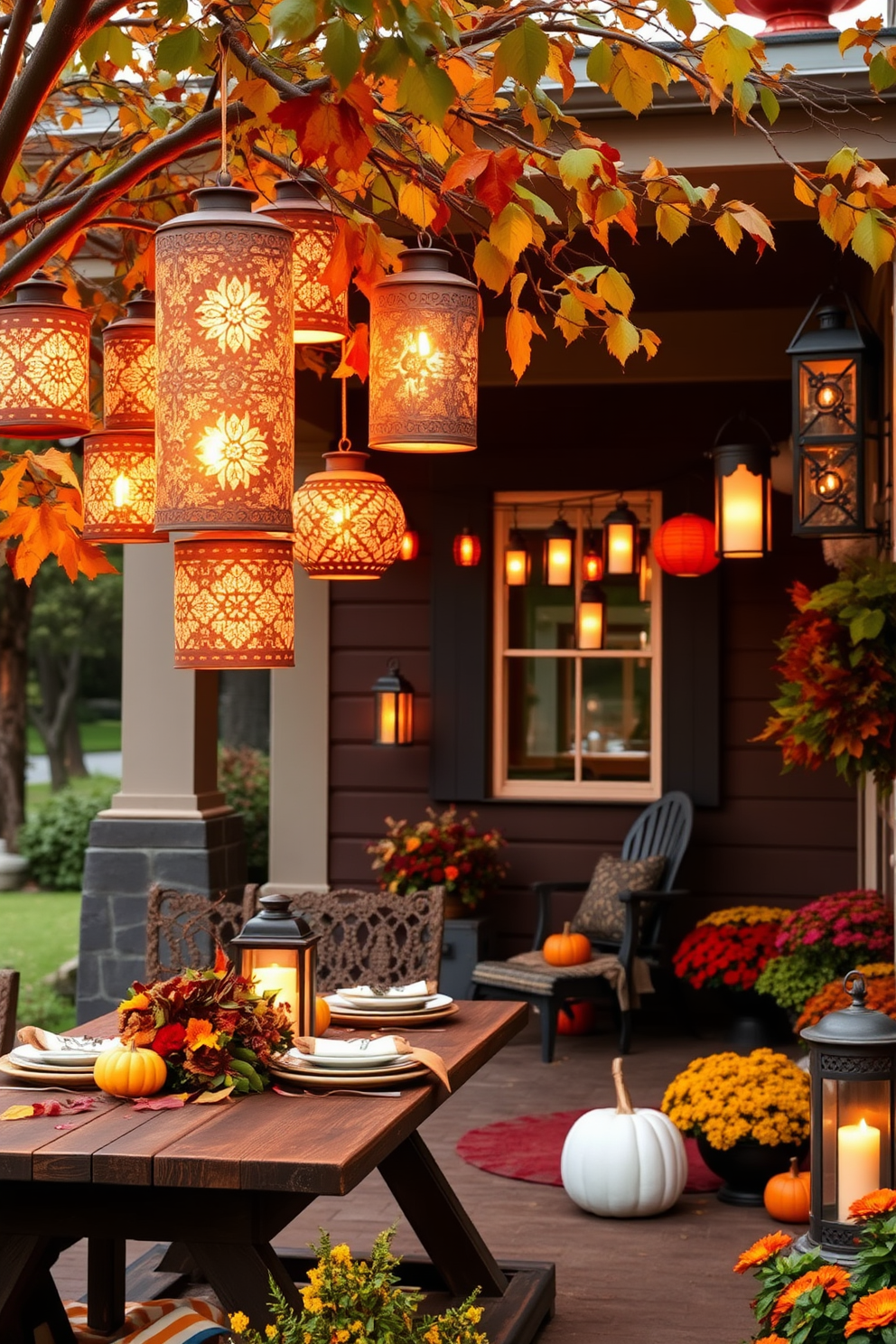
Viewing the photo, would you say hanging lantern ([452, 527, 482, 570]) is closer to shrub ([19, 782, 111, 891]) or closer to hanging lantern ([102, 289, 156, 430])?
hanging lantern ([102, 289, 156, 430])

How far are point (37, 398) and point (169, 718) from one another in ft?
12.6

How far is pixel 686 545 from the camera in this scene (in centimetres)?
708

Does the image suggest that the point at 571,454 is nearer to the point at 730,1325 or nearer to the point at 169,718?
the point at 169,718

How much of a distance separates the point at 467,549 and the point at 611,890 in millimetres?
1806

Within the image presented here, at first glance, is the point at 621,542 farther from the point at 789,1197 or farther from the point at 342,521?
the point at 342,521

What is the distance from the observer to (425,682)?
816 centimetres

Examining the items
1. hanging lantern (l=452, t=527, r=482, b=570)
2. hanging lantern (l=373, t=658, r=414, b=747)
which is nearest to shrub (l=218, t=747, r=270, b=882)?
hanging lantern (l=373, t=658, r=414, b=747)

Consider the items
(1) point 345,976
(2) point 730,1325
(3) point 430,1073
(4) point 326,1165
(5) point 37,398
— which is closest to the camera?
(4) point 326,1165

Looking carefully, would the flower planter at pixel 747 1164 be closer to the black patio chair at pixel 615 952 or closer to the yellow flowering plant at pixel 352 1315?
the black patio chair at pixel 615 952

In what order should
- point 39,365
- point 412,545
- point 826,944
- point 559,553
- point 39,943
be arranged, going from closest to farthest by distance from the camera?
point 39,365 → point 826,944 → point 559,553 → point 412,545 → point 39,943

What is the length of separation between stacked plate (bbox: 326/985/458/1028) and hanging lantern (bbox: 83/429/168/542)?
50.1 inches

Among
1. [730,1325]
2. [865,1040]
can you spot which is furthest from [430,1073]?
[730,1325]

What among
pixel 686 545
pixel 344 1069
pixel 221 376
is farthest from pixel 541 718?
pixel 221 376

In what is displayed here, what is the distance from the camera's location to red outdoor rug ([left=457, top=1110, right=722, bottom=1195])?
504 centimetres
